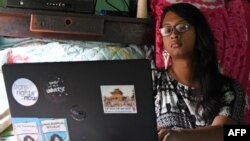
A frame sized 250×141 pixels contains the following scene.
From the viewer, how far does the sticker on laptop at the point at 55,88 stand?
2.87ft

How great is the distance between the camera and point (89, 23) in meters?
1.80

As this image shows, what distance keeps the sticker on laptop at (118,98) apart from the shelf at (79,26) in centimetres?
98

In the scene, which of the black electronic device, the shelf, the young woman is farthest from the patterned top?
the black electronic device

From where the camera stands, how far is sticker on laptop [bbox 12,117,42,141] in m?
0.94

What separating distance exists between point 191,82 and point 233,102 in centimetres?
20

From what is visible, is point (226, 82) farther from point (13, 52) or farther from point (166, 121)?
point (13, 52)

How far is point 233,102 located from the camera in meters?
1.44

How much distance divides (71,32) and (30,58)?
0.84 ft

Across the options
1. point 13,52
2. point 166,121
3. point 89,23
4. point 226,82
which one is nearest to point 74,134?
point 166,121

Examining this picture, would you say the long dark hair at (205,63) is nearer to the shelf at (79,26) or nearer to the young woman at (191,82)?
the young woman at (191,82)

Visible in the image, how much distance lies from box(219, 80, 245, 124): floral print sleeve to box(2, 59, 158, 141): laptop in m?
0.66

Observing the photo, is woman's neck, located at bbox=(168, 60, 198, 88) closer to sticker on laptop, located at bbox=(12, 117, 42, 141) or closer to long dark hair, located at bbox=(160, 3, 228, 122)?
long dark hair, located at bbox=(160, 3, 228, 122)

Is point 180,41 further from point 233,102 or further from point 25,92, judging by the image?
point 25,92

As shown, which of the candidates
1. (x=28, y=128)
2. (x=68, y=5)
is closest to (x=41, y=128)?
(x=28, y=128)
